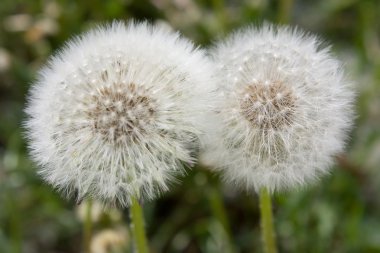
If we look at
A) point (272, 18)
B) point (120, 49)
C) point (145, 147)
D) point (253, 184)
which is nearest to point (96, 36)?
point (120, 49)

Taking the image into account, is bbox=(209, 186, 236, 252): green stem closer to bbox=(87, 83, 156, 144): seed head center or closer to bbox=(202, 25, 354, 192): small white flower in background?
bbox=(202, 25, 354, 192): small white flower in background

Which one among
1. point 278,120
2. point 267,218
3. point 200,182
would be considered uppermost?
point 200,182

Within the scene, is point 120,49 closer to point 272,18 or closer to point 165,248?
point 165,248

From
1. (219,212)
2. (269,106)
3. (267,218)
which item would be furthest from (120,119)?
(219,212)

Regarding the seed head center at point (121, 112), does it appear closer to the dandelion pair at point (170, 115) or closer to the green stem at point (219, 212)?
the dandelion pair at point (170, 115)

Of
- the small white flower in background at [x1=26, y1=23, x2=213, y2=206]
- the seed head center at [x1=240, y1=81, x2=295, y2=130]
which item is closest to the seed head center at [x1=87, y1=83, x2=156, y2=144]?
the small white flower in background at [x1=26, y1=23, x2=213, y2=206]

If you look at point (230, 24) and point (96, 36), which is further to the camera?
point (230, 24)

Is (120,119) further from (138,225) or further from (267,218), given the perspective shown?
(267,218)
